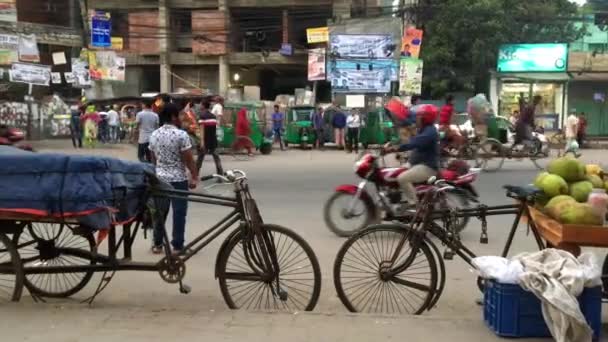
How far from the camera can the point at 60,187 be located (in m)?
4.62

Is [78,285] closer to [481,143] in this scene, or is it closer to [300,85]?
[481,143]

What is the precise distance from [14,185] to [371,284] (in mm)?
2776

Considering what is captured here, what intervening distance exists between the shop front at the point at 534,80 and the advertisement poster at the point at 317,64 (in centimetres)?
861

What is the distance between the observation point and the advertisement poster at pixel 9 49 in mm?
25812

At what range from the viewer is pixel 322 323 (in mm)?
4430

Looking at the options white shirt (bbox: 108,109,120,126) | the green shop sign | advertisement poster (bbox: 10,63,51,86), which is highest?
the green shop sign

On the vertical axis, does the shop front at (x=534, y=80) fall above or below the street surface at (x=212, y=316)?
above

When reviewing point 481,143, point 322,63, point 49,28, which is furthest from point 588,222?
point 49,28

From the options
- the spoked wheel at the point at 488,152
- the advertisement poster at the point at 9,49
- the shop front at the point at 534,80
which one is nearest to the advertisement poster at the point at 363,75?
the shop front at the point at 534,80

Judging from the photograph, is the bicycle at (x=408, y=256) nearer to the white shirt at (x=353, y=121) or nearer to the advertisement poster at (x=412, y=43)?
the white shirt at (x=353, y=121)

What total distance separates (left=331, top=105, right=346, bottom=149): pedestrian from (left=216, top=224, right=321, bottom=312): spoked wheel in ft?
66.1

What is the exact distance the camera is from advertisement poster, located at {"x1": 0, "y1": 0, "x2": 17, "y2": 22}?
25172mm

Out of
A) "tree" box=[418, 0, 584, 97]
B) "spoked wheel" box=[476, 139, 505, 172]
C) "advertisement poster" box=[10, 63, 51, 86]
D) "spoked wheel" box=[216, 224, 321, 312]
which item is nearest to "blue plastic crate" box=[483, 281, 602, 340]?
"spoked wheel" box=[216, 224, 321, 312]

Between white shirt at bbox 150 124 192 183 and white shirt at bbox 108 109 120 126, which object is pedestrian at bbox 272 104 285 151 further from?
white shirt at bbox 150 124 192 183
